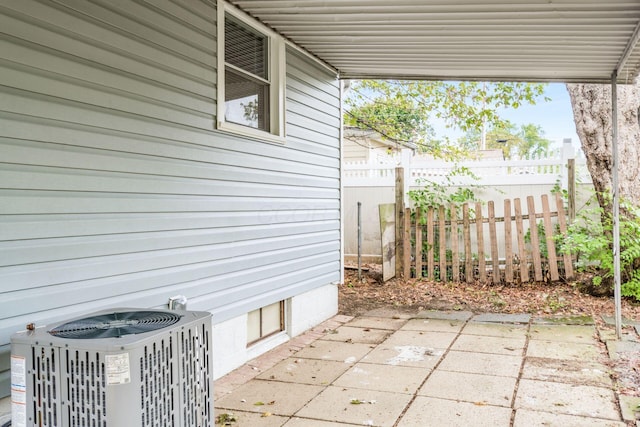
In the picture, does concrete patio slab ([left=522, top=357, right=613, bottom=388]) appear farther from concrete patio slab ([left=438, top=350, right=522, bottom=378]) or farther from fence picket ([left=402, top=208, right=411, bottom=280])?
fence picket ([left=402, top=208, right=411, bottom=280])

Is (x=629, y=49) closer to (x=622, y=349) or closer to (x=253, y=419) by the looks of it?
(x=622, y=349)

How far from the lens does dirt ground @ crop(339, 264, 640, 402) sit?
259 inches

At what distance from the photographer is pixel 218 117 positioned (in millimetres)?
4160

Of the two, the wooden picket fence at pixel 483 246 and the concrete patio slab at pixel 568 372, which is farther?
the wooden picket fence at pixel 483 246

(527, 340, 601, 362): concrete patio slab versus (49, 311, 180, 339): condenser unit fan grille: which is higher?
(49, 311, 180, 339): condenser unit fan grille

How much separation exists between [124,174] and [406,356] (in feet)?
9.82

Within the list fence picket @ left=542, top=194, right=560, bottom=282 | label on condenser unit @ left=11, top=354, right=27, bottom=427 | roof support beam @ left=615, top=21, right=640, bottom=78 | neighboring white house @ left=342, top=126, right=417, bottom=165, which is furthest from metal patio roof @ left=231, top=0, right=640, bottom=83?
neighboring white house @ left=342, top=126, right=417, bottom=165

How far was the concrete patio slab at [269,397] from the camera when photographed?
363 cm

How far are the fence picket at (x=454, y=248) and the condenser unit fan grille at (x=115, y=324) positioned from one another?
6264mm

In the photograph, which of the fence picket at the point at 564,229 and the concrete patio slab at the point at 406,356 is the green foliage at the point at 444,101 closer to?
the fence picket at the point at 564,229

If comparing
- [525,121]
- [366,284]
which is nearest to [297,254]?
[366,284]

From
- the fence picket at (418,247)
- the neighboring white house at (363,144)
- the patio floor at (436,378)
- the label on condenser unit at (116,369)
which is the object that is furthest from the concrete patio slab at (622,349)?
the neighboring white house at (363,144)

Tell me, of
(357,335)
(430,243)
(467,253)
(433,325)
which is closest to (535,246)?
(467,253)

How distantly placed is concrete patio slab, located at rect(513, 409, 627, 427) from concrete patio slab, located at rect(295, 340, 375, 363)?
5.47ft
